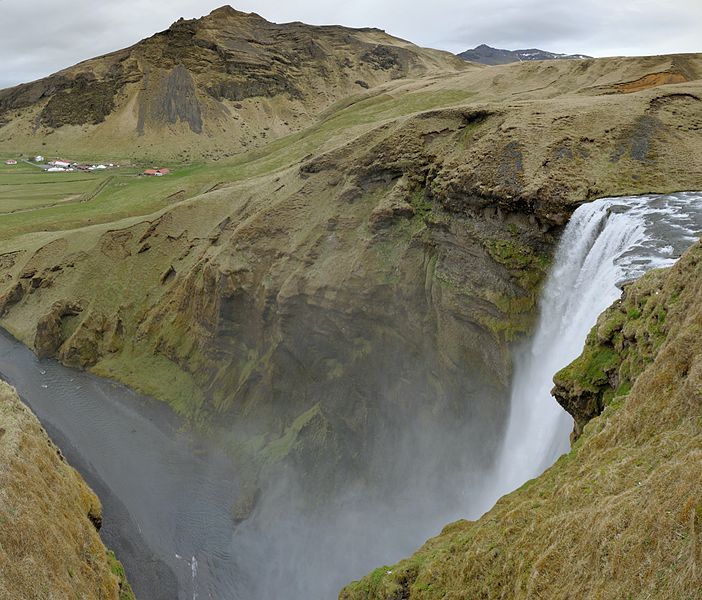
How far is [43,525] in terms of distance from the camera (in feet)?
59.8

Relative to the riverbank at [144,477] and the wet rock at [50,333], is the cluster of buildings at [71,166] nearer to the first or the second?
the wet rock at [50,333]

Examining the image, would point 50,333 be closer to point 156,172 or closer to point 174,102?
point 156,172

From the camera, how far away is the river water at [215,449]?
21.7 metres

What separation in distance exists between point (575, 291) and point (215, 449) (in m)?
27.7

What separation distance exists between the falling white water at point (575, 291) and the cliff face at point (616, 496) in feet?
13.2

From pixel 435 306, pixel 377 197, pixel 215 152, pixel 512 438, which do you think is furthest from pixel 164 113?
pixel 512 438

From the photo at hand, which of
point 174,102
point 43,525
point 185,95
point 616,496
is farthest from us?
point 185,95

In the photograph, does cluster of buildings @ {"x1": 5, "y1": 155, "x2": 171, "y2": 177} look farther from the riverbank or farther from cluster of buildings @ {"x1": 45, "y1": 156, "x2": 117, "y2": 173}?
the riverbank

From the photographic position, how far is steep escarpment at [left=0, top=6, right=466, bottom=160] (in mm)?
131750

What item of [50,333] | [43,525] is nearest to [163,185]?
[50,333]

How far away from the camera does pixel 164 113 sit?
134250 mm

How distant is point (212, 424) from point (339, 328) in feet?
42.9

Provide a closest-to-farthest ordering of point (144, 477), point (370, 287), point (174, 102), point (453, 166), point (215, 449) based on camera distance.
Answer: point (453, 166) < point (370, 287) < point (144, 477) < point (215, 449) < point (174, 102)

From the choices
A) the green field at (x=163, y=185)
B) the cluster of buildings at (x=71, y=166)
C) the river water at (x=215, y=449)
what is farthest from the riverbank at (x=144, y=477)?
the cluster of buildings at (x=71, y=166)
